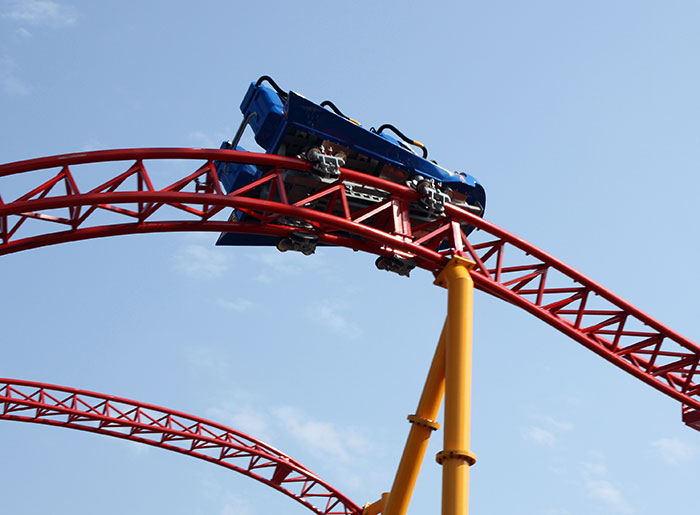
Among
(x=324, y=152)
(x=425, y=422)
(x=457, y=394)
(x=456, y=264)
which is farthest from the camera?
(x=324, y=152)

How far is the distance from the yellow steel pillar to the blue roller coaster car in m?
1.58

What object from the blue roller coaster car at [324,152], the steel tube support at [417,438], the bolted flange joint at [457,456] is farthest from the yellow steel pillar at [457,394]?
the blue roller coaster car at [324,152]

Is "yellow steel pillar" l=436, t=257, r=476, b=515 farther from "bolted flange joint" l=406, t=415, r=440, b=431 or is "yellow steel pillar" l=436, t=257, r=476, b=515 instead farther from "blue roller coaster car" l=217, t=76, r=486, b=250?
"blue roller coaster car" l=217, t=76, r=486, b=250

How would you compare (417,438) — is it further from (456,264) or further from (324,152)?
(324,152)

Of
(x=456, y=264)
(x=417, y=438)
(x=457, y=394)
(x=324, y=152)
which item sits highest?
(x=324, y=152)

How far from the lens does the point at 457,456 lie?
963 centimetres

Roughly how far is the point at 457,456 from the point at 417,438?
1.27 metres

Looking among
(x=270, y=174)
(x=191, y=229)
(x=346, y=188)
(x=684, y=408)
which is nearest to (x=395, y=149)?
(x=346, y=188)

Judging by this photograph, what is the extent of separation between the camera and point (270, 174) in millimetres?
11281

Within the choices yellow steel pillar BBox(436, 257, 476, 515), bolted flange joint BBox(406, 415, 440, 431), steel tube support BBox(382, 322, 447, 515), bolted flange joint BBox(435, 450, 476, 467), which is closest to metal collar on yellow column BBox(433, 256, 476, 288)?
yellow steel pillar BBox(436, 257, 476, 515)

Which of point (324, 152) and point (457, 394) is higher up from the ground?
point (324, 152)

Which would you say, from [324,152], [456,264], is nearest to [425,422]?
[456,264]

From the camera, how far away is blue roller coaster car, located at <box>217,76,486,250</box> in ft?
37.8

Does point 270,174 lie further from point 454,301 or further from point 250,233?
point 454,301
